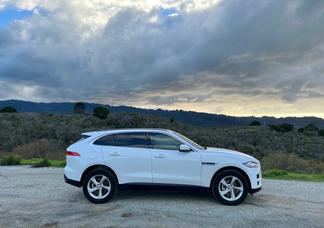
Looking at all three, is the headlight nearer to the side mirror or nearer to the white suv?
the white suv

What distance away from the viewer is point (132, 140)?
9.36 metres

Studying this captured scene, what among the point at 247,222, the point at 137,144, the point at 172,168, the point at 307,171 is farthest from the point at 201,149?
the point at 307,171

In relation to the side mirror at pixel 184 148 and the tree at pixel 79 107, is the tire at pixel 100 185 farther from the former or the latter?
the tree at pixel 79 107

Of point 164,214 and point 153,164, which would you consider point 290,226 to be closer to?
point 164,214

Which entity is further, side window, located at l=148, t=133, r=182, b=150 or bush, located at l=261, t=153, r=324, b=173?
bush, located at l=261, t=153, r=324, b=173

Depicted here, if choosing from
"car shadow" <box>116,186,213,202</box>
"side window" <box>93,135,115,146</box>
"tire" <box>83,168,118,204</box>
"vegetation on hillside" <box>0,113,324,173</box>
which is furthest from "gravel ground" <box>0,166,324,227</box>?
"vegetation on hillside" <box>0,113,324,173</box>

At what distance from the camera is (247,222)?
7.54 metres

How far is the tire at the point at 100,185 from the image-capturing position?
9.06 m

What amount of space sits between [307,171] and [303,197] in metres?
7.53

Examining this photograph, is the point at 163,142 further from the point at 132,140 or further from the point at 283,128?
the point at 283,128

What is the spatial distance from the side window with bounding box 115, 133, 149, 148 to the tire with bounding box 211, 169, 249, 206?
67.4 inches

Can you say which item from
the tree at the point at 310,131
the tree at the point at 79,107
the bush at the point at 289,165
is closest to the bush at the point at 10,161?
the bush at the point at 289,165

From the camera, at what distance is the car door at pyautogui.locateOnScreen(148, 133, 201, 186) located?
8.96m

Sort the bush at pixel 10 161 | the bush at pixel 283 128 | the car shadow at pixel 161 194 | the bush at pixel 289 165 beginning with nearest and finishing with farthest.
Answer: the car shadow at pixel 161 194 < the bush at pixel 10 161 < the bush at pixel 289 165 < the bush at pixel 283 128
